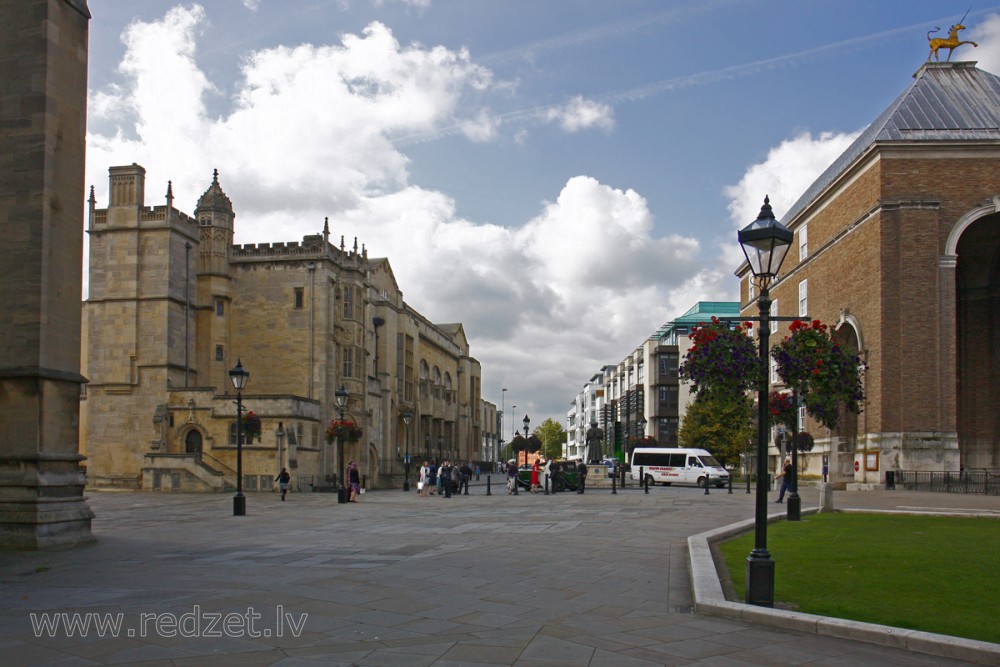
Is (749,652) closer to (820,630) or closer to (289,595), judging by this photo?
(820,630)

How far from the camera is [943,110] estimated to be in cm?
4225

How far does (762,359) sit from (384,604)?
16.9 feet

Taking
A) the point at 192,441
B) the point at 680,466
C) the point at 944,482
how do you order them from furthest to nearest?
the point at 680,466 < the point at 192,441 < the point at 944,482

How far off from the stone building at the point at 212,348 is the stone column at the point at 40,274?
27.3 meters

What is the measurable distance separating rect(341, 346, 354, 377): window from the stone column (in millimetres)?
38049

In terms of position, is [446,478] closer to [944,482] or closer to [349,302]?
[349,302]

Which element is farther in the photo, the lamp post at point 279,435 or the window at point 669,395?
the window at point 669,395

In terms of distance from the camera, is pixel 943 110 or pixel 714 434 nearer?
pixel 943 110

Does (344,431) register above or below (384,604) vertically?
above

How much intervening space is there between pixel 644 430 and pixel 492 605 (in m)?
95.3

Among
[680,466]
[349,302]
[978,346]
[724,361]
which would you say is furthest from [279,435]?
[724,361]

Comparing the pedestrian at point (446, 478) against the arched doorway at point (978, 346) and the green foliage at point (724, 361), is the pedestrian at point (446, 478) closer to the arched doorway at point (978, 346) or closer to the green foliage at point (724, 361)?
the arched doorway at point (978, 346)

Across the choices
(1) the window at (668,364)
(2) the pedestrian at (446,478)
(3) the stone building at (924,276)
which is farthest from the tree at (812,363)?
(1) the window at (668,364)

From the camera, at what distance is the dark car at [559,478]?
43406 mm
